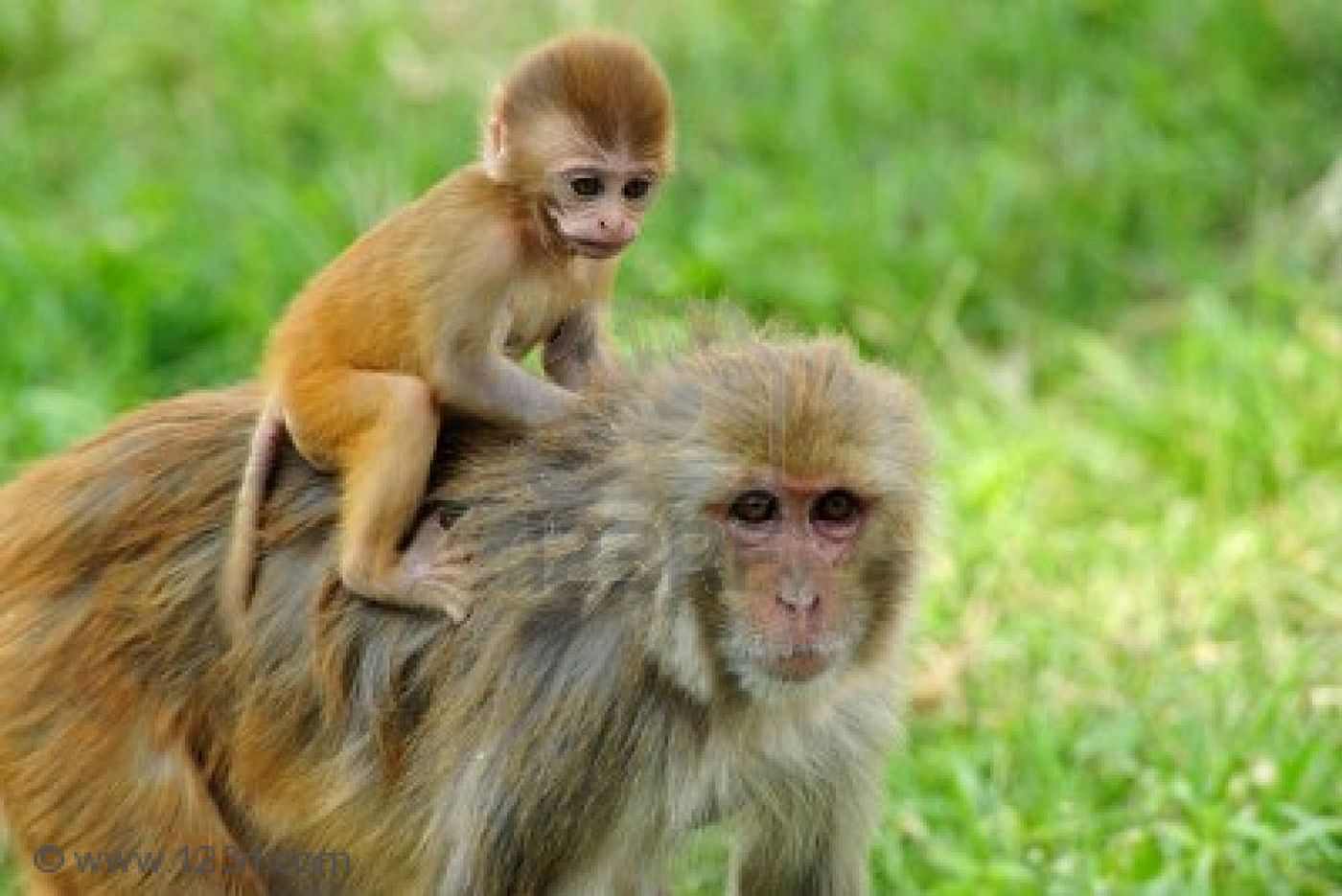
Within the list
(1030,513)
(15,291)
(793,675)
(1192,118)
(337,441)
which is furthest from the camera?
(1192,118)

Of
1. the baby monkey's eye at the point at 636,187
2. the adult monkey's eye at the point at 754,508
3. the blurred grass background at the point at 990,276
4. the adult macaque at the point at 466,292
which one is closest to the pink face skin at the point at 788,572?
the adult monkey's eye at the point at 754,508

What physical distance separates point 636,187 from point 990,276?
4.88 meters

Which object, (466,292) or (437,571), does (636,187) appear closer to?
(466,292)

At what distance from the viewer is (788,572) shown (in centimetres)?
554

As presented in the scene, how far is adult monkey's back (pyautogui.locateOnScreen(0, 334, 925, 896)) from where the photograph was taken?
5625mm

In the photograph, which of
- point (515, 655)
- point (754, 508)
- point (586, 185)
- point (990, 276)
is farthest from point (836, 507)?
point (990, 276)

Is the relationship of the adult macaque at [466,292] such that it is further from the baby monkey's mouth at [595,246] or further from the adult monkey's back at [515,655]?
the adult monkey's back at [515,655]

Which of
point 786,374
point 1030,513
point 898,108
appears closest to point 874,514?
point 786,374

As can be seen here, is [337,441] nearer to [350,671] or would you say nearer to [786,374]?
[350,671]

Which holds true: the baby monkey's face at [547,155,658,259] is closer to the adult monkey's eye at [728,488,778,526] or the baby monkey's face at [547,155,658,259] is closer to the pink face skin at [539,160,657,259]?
the pink face skin at [539,160,657,259]

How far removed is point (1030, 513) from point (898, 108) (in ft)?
9.28

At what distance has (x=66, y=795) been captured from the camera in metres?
6.14

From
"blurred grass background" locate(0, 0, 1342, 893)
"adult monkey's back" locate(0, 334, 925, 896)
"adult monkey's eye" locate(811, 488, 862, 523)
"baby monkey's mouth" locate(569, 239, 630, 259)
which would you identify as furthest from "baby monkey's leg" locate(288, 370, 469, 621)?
"blurred grass background" locate(0, 0, 1342, 893)

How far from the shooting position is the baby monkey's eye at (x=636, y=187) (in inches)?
235
